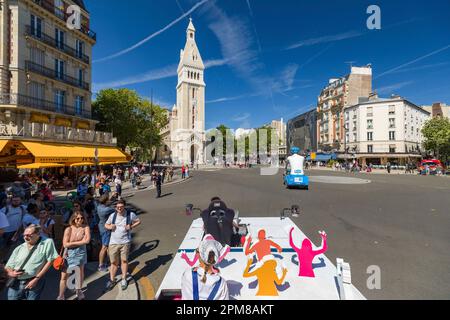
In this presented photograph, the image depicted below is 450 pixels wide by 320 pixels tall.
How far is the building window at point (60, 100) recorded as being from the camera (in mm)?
20188

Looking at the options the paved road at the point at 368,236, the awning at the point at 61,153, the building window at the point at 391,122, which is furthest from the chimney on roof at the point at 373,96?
the awning at the point at 61,153

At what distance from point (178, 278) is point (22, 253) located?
92.9 inches

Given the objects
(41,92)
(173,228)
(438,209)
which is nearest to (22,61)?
(41,92)

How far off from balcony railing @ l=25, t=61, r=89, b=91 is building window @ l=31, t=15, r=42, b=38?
2.58 metres

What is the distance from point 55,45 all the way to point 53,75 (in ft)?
9.08

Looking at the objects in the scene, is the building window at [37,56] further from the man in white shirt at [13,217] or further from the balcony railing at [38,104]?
the man in white shirt at [13,217]

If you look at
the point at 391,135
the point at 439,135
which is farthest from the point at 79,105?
the point at 391,135

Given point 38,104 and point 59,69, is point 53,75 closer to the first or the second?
point 59,69

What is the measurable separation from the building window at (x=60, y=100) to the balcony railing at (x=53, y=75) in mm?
1192


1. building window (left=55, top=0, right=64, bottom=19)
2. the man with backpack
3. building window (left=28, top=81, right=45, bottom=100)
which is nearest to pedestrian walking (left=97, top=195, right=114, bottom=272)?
the man with backpack

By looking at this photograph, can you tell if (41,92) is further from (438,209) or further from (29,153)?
(438,209)

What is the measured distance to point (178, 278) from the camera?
13.2 ft

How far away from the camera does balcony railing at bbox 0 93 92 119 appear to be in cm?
1670

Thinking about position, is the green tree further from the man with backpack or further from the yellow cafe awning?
the yellow cafe awning
